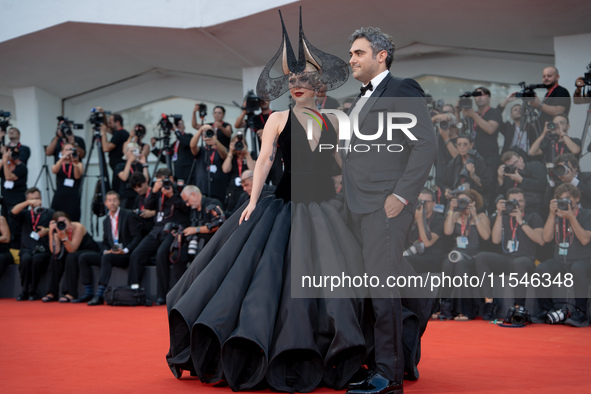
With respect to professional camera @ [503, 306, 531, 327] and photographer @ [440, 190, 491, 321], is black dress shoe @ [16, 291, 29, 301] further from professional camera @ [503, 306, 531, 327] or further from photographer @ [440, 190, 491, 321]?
professional camera @ [503, 306, 531, 327]

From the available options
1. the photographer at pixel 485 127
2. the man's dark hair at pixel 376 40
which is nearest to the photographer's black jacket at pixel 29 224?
the photographer at pixel 485 127

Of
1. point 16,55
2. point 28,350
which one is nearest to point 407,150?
point 28,350

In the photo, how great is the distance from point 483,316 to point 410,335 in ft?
9.67

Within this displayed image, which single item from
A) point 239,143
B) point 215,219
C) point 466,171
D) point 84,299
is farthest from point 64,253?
point 466,171

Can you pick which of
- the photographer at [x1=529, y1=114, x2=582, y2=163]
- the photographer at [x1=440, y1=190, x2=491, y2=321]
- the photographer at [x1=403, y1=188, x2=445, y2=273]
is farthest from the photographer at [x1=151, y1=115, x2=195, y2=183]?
the photographer at [x1=529, y1=114, x2=582, y2=163]

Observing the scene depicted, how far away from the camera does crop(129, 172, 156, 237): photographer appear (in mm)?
7629

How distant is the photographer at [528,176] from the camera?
6.17 m

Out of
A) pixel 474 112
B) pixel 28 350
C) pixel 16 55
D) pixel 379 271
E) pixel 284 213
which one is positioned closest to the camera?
pixel 379 271

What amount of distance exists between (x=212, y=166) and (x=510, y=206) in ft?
11.5

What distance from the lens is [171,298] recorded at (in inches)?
130

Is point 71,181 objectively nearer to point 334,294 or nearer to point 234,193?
point 234,193

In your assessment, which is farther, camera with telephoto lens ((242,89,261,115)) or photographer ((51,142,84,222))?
photographer ((51,142,84,222))

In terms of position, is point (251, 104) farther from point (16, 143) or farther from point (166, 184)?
point (16, 143)

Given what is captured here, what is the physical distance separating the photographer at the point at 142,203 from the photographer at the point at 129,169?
1.02ft
